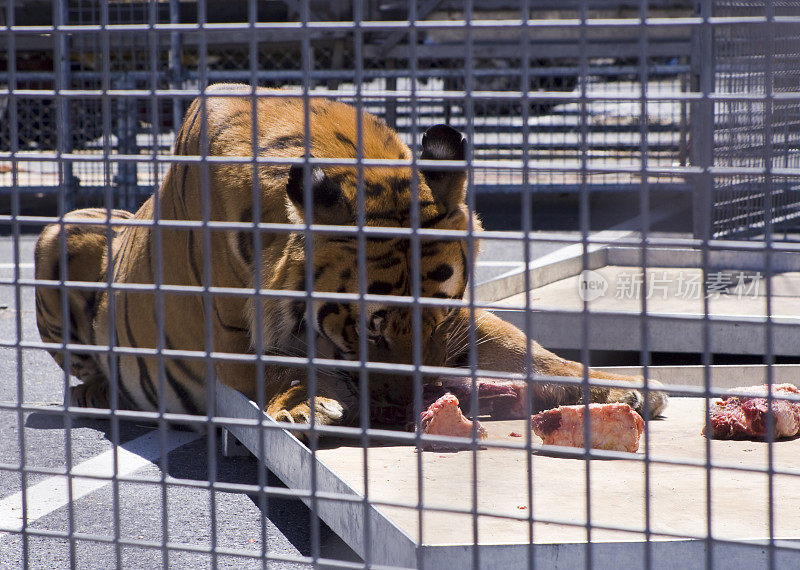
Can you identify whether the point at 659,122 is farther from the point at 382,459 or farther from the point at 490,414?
the point at 382,459

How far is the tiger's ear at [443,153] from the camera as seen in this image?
253cm

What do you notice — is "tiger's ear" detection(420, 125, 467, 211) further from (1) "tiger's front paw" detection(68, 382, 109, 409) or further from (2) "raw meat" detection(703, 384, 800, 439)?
(1) "tiger's front paw" detection(68, 382, 109, 409)

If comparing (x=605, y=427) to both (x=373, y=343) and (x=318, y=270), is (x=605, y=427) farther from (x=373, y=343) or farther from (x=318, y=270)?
(x=318, y=270)

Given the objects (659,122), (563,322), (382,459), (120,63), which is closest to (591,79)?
(659,122)

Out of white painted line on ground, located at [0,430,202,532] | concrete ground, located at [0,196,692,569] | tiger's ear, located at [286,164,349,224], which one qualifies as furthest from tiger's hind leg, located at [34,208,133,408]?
tiger's ear, located at [286,164,349,224]

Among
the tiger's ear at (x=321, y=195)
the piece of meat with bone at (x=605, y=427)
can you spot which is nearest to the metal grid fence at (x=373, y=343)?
the tiger's ear at (x=321, y=195)

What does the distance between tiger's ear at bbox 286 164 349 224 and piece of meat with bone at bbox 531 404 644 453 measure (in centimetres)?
85

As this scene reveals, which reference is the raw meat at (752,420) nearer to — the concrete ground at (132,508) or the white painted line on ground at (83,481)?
the concrete ground at (132,508)

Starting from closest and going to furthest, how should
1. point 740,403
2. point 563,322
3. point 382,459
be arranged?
point 382,459 → point 740,403 → point 563,322

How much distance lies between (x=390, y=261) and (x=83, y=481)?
1255 mm

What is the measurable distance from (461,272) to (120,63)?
7.43 m

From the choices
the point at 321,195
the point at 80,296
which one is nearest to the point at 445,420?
the point at 321,195

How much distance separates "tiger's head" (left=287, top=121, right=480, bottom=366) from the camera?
2.91 m

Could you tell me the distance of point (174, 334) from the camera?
3805mm
